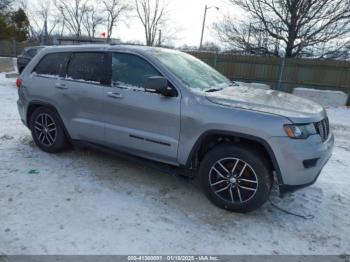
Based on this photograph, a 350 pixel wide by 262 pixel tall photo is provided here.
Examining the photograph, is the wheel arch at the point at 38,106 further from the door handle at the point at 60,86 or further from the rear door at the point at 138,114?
the rear door at the point at 138,114

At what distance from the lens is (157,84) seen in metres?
3.62

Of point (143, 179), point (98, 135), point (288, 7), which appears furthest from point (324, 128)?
point (288, 7)

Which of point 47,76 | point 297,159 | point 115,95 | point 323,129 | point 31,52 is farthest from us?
point 31,52

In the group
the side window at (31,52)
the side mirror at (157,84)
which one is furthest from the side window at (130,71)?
the side window at (31,52)

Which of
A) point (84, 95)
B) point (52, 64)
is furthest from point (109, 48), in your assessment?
point (52, 64)

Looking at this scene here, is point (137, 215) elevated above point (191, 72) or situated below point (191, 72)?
below

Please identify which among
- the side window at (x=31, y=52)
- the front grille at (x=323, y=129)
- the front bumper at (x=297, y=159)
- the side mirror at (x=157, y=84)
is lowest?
the front bumper at (x=297, y=159)

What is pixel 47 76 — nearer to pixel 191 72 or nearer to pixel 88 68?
pixel 88 68

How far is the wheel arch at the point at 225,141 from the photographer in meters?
3.30

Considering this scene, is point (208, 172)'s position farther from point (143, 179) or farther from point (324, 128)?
point (324, 128)

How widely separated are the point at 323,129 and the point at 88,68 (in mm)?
3131

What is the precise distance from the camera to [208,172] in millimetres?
3674

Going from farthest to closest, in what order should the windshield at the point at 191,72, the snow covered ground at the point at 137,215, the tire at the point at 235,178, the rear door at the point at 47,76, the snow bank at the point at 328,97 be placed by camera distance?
the snow bank at the point at 328,97
the rear door at the point at 47,76
the windshield at the point at 191,72
the tire at the point at 235,178
the snow covered ground at the point at 137,215

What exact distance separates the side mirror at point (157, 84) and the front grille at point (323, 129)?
1.69 m
